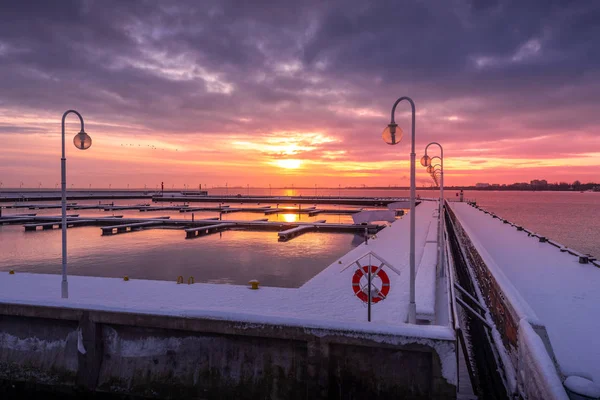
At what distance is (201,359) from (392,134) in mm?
7338

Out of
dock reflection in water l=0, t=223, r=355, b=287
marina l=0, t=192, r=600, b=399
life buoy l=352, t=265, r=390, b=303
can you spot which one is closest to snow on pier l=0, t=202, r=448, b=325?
marina l=0, t=192, r=600, b=399

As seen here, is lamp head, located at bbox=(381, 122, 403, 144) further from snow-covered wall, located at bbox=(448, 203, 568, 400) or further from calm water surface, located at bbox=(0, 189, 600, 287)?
calm water surface, located at bbox=(0, 189, 600, 287)

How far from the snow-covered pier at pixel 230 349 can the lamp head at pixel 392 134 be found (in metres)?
3.28

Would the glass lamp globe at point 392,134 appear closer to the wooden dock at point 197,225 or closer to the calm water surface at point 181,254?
the calm water surface at point 181,254

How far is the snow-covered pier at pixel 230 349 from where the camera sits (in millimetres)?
8156

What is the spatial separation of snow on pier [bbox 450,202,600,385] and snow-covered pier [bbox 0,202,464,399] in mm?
2024

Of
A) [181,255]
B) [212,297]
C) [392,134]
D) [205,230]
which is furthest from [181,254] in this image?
[392,134]

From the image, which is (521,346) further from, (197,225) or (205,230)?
(197,225)

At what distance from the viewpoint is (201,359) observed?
917cm

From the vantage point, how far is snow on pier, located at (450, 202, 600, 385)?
7252 millimetres

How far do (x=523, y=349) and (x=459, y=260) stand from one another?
78.2ft

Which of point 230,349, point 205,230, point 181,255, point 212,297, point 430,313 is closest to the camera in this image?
point 230,349

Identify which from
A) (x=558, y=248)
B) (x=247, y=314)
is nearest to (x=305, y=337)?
(x=247, y=314)

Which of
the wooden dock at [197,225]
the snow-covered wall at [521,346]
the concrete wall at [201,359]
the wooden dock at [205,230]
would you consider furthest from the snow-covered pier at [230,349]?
the wooden dock at [205,230]
